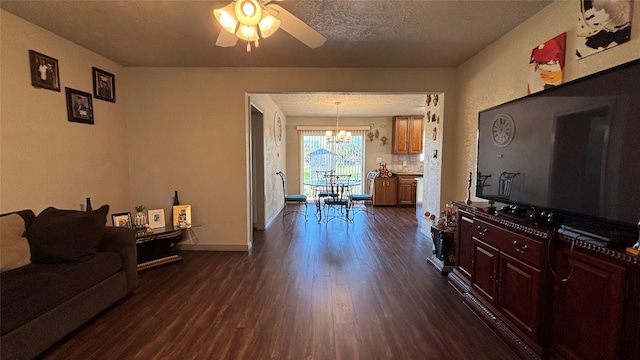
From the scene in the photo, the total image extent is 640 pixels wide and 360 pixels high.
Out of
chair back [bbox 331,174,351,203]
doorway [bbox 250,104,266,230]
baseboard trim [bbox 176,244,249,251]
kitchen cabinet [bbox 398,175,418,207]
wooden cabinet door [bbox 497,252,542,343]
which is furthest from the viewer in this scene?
kitchen cabinet [bbox 398,175,418,207]

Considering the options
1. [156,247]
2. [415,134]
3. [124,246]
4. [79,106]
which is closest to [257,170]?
[156,247]

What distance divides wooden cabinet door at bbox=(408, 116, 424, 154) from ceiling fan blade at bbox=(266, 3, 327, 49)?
6186 mm

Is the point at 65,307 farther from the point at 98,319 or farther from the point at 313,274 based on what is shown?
the point at 313,274

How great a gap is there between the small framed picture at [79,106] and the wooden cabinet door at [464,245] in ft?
13.3

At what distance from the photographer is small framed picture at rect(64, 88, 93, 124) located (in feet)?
9.21

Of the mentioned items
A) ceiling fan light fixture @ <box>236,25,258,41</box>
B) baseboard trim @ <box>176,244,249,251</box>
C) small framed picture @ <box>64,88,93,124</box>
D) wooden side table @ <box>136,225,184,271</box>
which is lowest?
baseboard trim @ <box>176,244,249,251</box>

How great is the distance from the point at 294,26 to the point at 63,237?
2301 millimetres

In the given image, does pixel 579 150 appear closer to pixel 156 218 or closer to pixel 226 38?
pixel 226 38

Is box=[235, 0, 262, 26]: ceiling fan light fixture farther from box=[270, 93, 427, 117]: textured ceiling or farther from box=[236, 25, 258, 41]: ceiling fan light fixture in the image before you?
box=[270, 93, 427, 117]: textured ceiling

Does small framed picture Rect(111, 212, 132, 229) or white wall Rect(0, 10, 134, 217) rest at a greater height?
white wall Rect(0, 10, 134, 217)

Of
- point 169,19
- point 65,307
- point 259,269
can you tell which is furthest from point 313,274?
point 169,19

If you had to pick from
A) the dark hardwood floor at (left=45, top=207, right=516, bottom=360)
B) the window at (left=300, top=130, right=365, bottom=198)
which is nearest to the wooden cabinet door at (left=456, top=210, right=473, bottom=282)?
the dark hardwood floor at (left=45, top=207, right=516, bottom=360)

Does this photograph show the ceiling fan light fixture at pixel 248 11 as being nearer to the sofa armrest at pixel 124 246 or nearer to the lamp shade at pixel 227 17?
the lamp shade at pixel 227 17

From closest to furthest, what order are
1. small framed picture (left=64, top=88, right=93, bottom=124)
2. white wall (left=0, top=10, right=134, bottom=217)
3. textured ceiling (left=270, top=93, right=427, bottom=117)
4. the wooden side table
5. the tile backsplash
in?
white wall (left=0, top=10, right=134, bottom=217) < small framed picture (left=64, top=88, right=93, bottom=124) < the wooden side table < textured ceiling (left=270, top=93, right=427, bottom=117) < the tile backsplash
